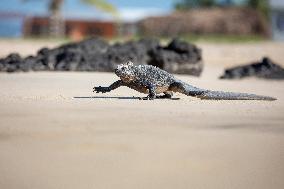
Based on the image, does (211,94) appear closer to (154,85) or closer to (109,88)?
(154,85)

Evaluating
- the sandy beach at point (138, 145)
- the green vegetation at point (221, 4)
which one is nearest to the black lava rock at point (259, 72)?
the sandy beach at point (138, 145)

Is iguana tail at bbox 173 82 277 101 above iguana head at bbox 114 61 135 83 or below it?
below

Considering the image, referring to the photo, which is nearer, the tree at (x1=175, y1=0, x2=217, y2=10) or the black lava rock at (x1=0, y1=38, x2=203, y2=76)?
the black lava rock at (x1=0, y1=38, x2=203, y2=76)

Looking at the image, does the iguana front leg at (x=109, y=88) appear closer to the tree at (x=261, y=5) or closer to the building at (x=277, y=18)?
the building at (x=277, y=18)

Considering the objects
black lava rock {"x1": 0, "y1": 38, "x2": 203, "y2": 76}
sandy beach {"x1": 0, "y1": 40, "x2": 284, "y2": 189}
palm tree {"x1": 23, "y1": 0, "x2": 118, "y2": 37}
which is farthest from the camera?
palm tree {"x1": 23, "y1": 0, "x2": 118, "y2": 37}

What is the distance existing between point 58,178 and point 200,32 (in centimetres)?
3377

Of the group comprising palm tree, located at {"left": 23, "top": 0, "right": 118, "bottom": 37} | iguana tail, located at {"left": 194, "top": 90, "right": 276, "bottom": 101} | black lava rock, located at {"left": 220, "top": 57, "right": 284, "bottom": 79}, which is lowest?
iguana tail, located at {"left": 194, "top": 90, "right": 276, "bottom": 101}

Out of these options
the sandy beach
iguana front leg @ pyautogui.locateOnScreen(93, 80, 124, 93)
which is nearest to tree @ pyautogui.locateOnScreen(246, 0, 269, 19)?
iguana front leg @ pyautogui.locateOnScreen(93, 80, 124, 93)

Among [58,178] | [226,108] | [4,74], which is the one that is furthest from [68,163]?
[4,74]

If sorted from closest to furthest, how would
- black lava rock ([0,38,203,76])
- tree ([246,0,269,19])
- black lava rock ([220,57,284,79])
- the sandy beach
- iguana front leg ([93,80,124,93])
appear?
1. the sandy beach
2. iguana front leg ([93,80,124,93])
3. black lava rock ([0,38,203,76])
4. black lava rock ([220,57,284,79])
5. tree ([246,0,269,19])

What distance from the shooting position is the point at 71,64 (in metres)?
12.7

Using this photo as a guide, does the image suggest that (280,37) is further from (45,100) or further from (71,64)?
(45,100)

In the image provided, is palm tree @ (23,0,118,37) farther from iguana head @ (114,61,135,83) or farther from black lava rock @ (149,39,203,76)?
iguana head @ (114,61,135,83)

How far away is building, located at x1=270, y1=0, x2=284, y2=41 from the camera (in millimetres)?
43031
